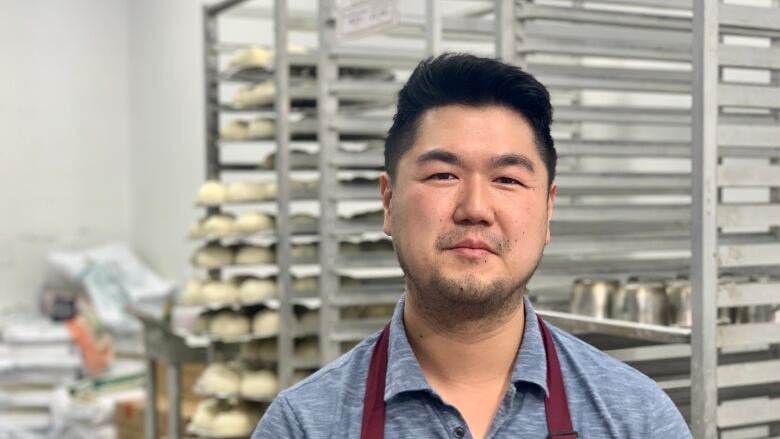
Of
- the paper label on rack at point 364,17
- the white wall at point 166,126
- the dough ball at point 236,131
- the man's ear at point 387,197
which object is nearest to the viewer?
the man's ear at point 387,197

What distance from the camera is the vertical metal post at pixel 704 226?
1.91 m

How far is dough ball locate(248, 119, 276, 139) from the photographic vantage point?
3.80m

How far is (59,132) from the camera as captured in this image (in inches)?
294

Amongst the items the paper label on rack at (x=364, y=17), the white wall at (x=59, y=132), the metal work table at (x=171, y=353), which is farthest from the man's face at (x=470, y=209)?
the white wall at (x=59, y=132)

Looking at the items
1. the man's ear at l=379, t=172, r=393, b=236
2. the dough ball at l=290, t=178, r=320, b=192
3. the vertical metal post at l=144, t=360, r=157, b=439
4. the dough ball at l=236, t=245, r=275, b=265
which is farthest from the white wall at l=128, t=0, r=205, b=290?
the man's ear at l=379, t=172, r=393, b=236

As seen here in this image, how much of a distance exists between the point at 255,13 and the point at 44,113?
343cm

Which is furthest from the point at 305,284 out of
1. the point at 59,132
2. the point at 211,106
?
the point at 59,132

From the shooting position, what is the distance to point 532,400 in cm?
130

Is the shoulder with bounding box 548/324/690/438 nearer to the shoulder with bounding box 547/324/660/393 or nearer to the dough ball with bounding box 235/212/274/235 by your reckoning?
the shoulder with bounding box 547/324/660/393

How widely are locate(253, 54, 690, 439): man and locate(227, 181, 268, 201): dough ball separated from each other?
8.12ft

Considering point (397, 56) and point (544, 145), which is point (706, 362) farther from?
point (397, 56)

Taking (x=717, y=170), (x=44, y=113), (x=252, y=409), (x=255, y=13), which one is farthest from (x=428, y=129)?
(x=44, y=113)

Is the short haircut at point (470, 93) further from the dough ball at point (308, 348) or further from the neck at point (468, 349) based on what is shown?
the dough ball at point (308, 348)

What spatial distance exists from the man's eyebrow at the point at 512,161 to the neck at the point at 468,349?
0.17 meters
